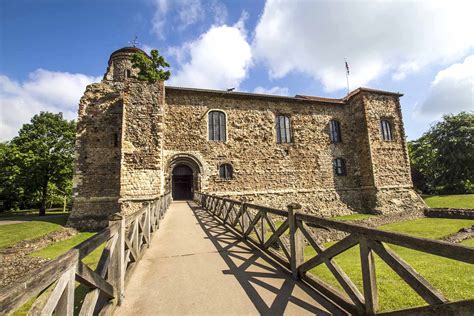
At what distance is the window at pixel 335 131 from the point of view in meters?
19.2

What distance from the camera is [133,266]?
389cm

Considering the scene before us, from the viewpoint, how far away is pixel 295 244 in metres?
3.57

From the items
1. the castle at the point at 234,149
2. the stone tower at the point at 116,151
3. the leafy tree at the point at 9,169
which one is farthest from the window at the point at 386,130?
the leafy tree at the point at 9,169

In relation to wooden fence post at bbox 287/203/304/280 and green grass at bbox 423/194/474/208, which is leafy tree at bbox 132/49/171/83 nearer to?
wooden fence post at bbox 287/203/304/280

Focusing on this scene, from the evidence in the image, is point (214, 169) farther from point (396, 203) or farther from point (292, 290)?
point (396, 203)

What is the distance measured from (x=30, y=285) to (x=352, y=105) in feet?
73.3

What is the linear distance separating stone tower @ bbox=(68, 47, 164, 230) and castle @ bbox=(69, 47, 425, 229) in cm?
6

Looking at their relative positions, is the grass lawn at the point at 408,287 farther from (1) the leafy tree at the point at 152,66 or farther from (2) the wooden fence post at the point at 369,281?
(1) the leafy tree at the point at 152,66

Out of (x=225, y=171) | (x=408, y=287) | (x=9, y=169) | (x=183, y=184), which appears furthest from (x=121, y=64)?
(x=408, y=287)

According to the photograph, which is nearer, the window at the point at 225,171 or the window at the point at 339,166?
the window at the point at 225,171

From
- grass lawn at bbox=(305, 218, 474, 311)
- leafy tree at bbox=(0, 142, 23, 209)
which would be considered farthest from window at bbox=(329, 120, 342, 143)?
leafy tree at bbox=(0, 142, 23, 209)

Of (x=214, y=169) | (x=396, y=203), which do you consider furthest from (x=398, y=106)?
(x=214, y=169)

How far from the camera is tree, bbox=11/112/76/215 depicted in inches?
740

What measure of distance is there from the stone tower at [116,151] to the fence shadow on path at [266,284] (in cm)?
945
